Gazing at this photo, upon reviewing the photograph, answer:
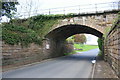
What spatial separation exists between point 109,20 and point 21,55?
11235mm

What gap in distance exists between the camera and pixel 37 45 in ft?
52.6

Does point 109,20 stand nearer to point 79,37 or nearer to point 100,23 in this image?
point 100,23

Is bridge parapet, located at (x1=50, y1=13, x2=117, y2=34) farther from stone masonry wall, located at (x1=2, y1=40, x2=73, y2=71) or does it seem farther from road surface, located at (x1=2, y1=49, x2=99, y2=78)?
road surface, located at (x1=2, y1=49, x2=99, y2=78)

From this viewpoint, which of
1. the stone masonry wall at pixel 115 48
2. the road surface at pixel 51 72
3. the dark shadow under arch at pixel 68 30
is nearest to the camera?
the stone masonry wall at pixel 115 48

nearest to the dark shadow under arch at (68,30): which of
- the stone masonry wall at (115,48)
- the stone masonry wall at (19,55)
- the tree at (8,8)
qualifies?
the stone masonry wall at (19,55)

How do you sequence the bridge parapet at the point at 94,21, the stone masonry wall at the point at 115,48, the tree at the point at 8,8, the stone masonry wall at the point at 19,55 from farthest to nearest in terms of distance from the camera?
the bridge parapet at the point at 94,21
the tree at the point at 8,8
the stone masonry wall at the point at 19,55
the stone masonry wall at the point at 115,48

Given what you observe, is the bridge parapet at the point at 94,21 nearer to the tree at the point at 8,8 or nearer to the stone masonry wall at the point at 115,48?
the tree at the point at 8,8

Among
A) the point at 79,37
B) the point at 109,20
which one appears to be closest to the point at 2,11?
the point at 109,20

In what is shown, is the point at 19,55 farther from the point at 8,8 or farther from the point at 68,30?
the point at 68,30

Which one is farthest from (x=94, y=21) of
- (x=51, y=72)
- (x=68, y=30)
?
(x=51, y=72)

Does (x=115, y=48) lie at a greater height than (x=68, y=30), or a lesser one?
lesser

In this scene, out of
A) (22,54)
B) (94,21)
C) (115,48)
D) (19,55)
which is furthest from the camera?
(94,21)

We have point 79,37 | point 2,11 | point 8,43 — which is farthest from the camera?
point 79,37

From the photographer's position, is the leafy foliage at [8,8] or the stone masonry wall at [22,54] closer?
the stone masonry wall at [22,54]
